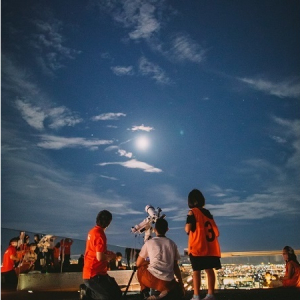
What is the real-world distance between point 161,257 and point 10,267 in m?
5.81

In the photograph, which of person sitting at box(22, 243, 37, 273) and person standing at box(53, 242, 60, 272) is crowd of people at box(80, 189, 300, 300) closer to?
person standing at box(53, 242, 60, 272)

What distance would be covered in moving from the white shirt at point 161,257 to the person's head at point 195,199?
2.21 ft

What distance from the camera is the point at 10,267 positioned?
8211 millimetres

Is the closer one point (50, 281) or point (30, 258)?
point (50, 281)

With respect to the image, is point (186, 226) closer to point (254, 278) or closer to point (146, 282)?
point (146, 282)

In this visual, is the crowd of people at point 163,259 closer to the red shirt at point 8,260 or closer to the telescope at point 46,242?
the red shirt at point 8,260

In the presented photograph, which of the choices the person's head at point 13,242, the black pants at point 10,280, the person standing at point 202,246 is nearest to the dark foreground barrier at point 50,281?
the black pants at point 10,280

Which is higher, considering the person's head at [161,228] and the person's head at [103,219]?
the person's head at [103,219]

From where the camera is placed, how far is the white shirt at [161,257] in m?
4.26

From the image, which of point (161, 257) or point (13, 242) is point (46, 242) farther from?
point (161, 257)

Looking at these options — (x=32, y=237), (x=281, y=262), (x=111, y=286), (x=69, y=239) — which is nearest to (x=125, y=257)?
(x=69, y=239)

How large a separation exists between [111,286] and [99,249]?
0.60 m

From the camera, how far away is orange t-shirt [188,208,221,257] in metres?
4.30

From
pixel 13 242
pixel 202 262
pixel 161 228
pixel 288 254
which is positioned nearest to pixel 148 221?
pixel 161 228
